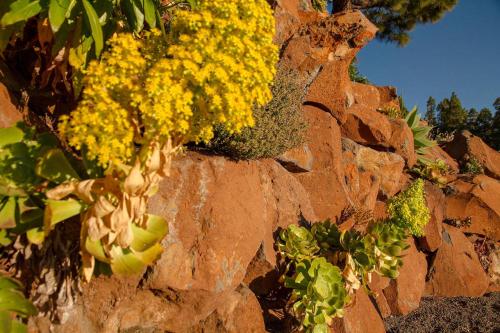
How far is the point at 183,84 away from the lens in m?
1.96

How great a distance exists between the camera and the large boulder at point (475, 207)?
800 cm

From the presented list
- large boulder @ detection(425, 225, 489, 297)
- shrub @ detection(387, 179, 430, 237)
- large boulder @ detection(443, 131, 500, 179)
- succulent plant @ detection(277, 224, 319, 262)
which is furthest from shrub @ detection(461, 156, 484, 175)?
succulent plant @ detection(277, 224, 319, 262)

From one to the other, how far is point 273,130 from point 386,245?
1.70m

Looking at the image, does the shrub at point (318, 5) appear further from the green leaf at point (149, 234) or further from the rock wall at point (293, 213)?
the green leaf at point (149, 234)

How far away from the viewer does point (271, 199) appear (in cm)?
411

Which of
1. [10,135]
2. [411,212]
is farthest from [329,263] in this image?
[10,135]

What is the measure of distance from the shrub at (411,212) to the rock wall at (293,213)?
92cm

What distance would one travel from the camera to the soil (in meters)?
5.12

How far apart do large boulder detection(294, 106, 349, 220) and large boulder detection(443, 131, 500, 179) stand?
21.4ft

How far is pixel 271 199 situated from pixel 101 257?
7.28 ft

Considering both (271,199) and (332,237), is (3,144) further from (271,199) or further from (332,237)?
(332,237)

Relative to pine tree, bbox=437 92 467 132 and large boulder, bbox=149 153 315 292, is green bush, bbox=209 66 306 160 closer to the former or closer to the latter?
large boulder, bbox=149 153 315 292

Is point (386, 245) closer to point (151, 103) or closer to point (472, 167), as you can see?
point (151, 103)

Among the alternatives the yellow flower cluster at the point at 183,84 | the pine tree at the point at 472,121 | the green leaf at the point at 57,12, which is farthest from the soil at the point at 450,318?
the pine tree at the point at 472,121
